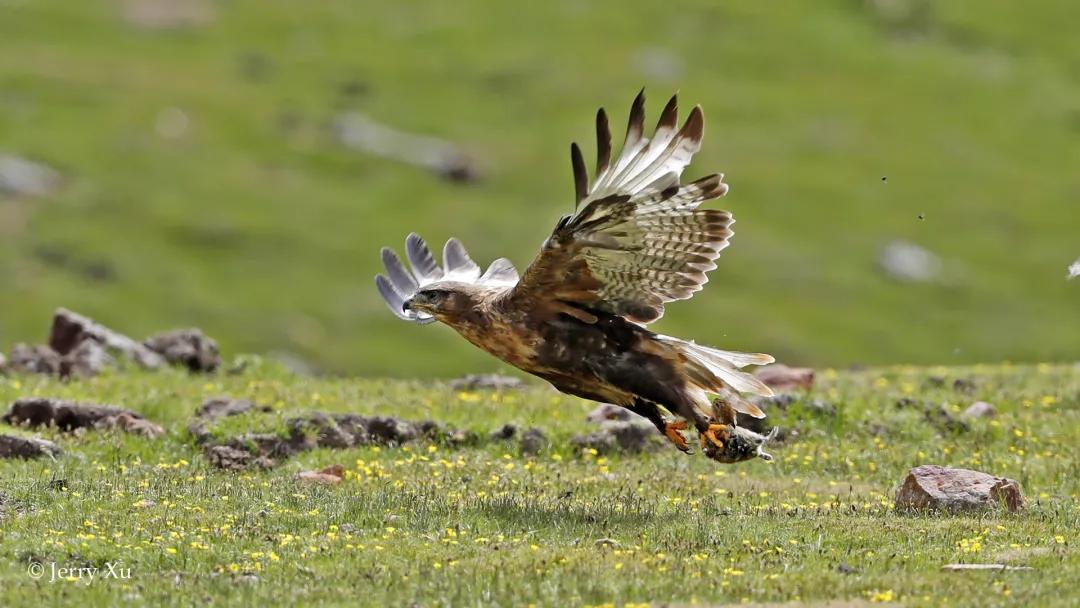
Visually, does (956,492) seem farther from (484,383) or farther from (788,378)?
(484,383)

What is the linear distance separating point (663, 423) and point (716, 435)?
58cm

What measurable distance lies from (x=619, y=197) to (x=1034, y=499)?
6.36 meters

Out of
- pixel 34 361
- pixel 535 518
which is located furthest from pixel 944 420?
pixel 34 361

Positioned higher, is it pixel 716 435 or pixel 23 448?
pixel 23 448

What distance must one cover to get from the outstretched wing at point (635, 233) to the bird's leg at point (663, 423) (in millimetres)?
910

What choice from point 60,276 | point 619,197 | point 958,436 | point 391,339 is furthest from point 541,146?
point 619,197

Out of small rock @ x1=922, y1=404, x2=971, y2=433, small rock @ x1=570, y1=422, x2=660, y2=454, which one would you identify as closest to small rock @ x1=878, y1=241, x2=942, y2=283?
small rock @ x1=922, y1=404, x2=971, y2=433

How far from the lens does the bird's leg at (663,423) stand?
17938mm

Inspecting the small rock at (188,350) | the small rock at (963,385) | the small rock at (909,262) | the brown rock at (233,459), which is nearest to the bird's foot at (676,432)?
the brown rock at (233,459)

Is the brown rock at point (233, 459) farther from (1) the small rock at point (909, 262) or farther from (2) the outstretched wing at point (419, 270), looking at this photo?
(1) the small rock at point (909, 262)

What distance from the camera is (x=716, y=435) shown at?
58.6ft

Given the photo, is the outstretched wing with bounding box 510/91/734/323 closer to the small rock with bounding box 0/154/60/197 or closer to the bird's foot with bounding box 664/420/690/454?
the bird's foot with bounding box 664/420/690/454

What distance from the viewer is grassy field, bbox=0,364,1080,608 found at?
1377 cm

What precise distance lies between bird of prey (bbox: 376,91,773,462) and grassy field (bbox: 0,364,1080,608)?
46.1 inches
